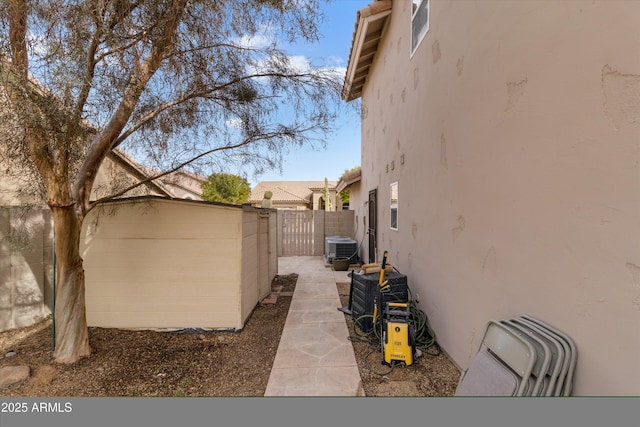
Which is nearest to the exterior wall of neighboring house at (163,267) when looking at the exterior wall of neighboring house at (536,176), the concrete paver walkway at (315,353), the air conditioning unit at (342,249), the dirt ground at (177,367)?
the dirt ground at (177,367)

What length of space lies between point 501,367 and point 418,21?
4.98 metres

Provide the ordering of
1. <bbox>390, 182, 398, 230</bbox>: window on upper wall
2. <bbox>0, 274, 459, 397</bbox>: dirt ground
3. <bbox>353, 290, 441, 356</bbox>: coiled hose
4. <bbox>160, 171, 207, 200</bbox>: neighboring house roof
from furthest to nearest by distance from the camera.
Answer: <bbox>390, 182, 398, 230</bbox>: window on upper wall, <bbox>160, 171, 207, 200</bbox>: neighboring house roof, <bbox>353, 290, 441, 356</bbox>: coiled hose, <bbox>0, 274, 459, 397</bbox>: dirt ground

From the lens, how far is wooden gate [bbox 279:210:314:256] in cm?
1096

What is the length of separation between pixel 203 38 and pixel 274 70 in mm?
909

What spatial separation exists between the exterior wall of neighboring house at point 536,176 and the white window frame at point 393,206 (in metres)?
1.49

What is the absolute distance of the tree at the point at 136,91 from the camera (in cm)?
244

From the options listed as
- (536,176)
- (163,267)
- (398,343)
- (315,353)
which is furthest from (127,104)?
(398,343)

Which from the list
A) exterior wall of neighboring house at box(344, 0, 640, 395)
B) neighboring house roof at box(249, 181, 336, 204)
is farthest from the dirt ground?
neighboring house roof at box(249, 181, 336, 204)

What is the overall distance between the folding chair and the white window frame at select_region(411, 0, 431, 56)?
4.12 m

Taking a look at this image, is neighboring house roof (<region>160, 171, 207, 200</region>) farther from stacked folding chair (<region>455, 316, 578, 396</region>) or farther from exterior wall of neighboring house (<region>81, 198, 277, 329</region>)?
stacked folding chair (<region>455, 316, 578, 396</region>)

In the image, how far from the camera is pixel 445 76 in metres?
3.41

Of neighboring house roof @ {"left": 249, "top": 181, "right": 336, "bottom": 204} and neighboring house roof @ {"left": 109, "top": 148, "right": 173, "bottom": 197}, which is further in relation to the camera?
neighboring house roof @ {"left": 249, "top": 181, "right": 336, "bottom": 204}

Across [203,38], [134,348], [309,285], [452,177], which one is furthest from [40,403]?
[309,285]

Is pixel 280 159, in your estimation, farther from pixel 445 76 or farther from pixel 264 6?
pixel 445 76
